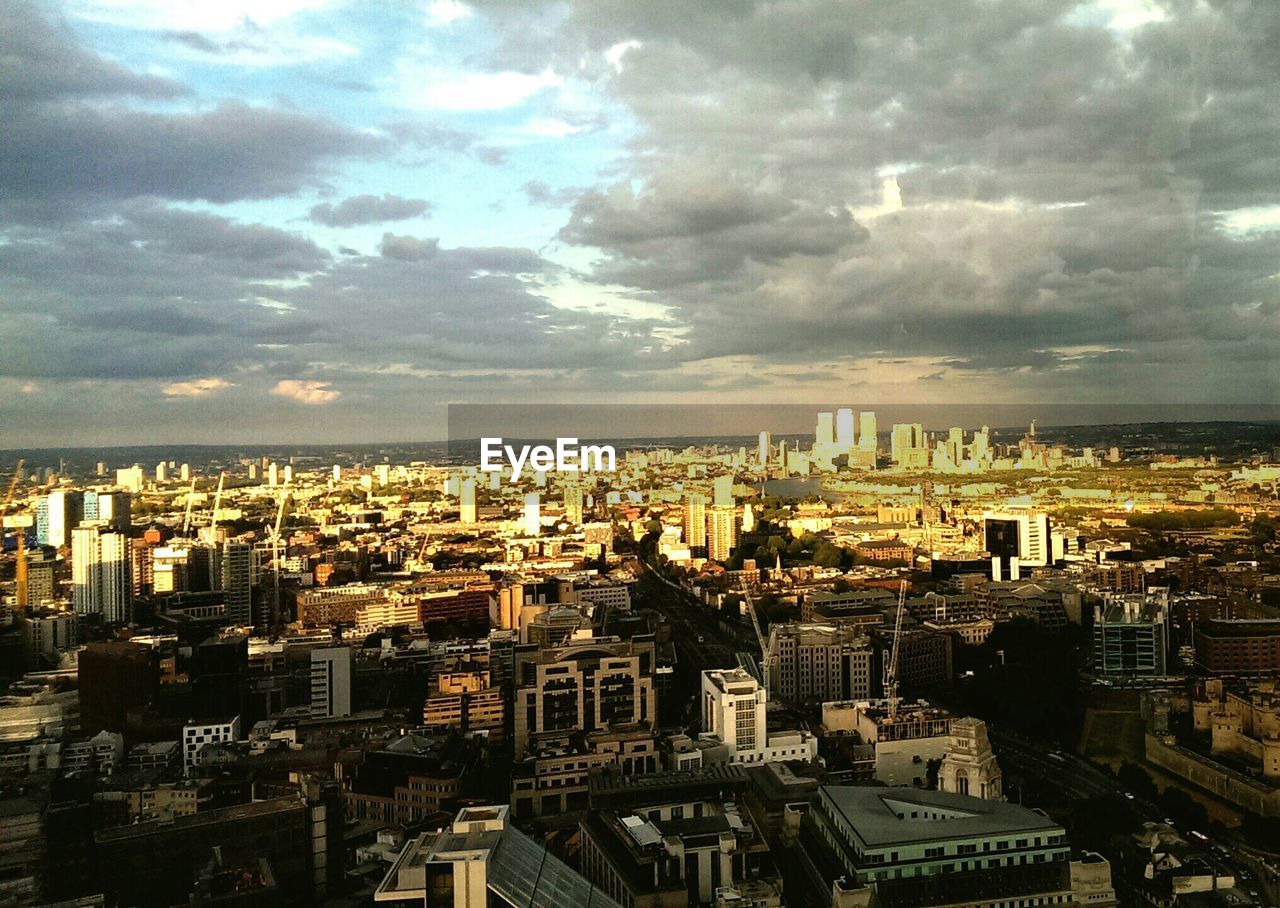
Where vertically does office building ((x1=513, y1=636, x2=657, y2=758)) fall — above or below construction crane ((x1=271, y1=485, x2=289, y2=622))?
below

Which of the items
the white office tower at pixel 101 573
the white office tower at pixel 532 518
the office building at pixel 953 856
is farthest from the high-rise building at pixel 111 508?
the office building at pixel 953 856

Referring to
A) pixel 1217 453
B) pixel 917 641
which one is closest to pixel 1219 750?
pixel 917 641

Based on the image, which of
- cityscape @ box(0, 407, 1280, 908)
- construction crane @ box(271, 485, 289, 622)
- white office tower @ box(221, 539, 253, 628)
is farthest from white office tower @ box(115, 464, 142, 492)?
construction crane @ box(271, 485, 289, 622)

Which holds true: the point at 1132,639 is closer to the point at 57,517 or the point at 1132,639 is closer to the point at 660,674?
the point at 660,674

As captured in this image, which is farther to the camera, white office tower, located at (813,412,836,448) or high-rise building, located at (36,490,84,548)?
white office tower, located at (813,412,836,448)

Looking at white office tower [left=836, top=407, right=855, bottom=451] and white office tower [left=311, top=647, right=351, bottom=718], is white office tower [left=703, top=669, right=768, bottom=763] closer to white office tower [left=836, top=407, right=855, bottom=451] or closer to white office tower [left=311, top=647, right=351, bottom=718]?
white office tower [left=311, top=647, right=351, bottom=718]

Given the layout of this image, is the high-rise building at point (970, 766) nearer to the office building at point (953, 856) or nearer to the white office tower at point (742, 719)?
the office building at point (953, 856)

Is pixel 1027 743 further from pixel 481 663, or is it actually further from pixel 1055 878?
pixel 481 663
